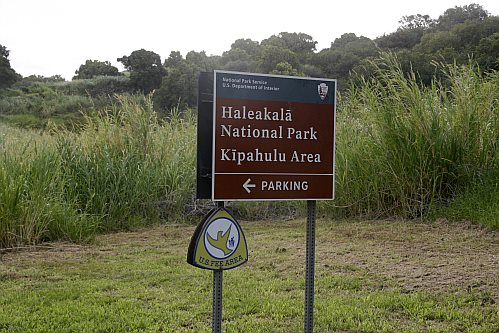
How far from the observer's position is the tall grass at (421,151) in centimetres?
754

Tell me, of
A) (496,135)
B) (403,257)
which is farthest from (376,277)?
(496,135)

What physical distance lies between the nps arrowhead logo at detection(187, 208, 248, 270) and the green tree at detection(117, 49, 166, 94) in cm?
3050

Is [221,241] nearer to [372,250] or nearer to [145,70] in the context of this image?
[372,250]

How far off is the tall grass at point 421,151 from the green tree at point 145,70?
2608 centimetres

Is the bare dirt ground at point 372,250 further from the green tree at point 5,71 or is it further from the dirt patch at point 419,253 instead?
the green tree at point 5,71

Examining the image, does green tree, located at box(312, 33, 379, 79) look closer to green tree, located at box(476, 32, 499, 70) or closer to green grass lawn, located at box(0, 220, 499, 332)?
green tree, located at box(476, 32, 499, 70)

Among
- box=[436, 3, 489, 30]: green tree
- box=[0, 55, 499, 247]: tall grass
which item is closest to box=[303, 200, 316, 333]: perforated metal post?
box=[0, 55, 499, 247]: tall grass

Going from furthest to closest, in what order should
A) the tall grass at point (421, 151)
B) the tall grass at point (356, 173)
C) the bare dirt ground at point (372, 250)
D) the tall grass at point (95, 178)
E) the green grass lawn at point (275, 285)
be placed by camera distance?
the tall grass at point (421, 151)
the tall grass at point (356, 173)
the tall grass at point (95, 178)
the bare dirt ground at point (372, 250)
the green grass lawn at point (275, 285)

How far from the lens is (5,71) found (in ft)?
123

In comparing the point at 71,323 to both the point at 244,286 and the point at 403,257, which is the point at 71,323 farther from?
the point at 403,257

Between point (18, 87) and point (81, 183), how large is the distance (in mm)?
34633

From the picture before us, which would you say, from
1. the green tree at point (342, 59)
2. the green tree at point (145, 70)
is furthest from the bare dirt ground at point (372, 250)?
the green tree at point (145, 70)

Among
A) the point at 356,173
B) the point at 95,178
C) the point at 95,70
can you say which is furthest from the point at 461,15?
the point at 95,178

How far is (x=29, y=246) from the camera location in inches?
258
